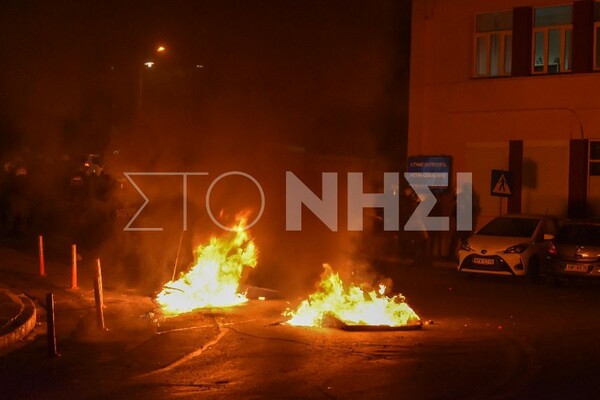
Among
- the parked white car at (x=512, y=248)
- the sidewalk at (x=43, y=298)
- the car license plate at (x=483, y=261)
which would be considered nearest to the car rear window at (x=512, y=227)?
the parked white car at (x=512, y=248)

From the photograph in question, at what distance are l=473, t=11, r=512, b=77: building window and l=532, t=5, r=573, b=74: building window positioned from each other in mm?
749

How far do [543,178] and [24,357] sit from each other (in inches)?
658

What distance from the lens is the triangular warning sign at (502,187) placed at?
20.6 metres

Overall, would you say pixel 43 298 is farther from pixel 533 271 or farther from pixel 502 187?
pixel 502 187

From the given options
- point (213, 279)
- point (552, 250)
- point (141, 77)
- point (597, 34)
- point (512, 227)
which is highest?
point (597, 34)

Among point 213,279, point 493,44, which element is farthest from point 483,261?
point 493,44

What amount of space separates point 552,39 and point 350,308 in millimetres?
13987

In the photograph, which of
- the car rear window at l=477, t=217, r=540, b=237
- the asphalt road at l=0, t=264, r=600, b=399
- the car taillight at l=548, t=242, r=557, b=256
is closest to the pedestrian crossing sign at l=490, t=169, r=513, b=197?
the car rear window at l=477, t=217, r=540, b=237

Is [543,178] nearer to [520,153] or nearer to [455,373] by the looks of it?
[520,153]

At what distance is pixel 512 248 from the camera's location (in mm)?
17234

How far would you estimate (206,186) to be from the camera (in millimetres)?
20062

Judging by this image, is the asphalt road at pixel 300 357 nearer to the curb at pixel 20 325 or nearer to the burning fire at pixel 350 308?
the curb at pixel 20 325

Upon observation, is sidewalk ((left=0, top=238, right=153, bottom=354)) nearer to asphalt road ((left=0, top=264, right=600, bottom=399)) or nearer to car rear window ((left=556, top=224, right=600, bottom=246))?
asphalt road ((left=0, top=264, right=600, bottom=399))

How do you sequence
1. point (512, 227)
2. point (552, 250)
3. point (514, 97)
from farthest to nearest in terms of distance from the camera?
point (514, 97) < point (512, 227) < point (552, 250)
